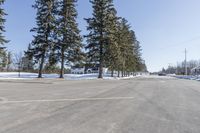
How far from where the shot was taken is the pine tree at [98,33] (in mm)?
51094

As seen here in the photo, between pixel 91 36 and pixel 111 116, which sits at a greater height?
pixel 91 36

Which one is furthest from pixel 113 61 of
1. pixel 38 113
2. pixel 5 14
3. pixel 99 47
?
pixel 38 113

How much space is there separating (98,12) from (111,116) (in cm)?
4405

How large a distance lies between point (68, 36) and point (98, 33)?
6.11 m

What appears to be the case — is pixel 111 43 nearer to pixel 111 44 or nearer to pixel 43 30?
pixel 111 44

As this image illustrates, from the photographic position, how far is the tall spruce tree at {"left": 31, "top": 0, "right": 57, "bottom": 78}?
45.9 metres

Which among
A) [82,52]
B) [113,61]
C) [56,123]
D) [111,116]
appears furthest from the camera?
[113,61]

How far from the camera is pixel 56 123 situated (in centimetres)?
780

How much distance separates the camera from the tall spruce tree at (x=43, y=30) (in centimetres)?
4594

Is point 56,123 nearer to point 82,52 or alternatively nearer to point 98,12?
point 82,52

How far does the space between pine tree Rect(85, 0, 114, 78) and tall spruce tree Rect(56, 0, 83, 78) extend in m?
2.90

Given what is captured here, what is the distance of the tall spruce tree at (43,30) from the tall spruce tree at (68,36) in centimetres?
154

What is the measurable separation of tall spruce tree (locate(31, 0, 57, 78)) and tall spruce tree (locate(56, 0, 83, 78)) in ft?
5.06

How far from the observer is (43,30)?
4628 cm
